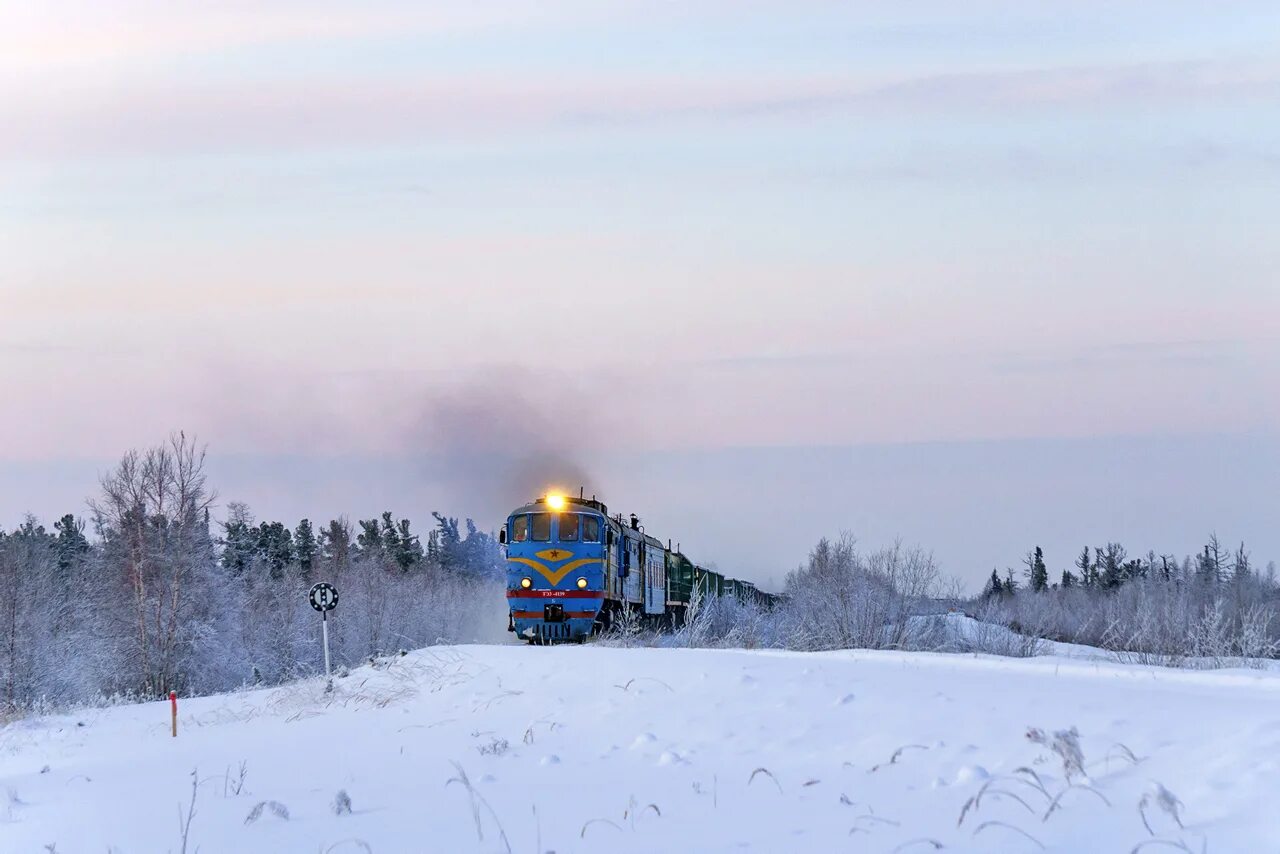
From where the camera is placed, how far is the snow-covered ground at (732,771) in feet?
26.5

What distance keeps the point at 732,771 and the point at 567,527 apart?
22.5 m

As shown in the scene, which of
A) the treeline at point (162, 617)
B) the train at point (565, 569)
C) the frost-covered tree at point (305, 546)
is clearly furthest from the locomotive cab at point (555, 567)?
the frost-covered tree at point (305, 546)

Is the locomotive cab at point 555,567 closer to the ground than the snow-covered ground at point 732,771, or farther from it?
farther from it

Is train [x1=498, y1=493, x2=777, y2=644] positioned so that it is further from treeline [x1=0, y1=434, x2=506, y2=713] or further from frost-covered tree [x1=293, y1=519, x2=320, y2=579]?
frost-covered tree [x1=293, y1=519, x2=320, y2=579]

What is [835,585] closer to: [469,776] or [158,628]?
[469,776]

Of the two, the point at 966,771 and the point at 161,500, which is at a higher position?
the point at 161,500

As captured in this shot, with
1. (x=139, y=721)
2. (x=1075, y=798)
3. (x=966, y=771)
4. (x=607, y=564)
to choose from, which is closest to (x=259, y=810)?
(x=966, y=771)

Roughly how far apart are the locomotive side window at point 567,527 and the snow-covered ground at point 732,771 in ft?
54.2

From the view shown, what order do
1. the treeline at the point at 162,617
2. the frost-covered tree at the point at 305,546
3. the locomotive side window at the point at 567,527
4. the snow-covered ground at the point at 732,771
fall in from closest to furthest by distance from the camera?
the snow-covered ground at the point at 732,771 < the locomotive side window at the point at 567,527 < the treeline at the point at 162,617 < the frost-covered tree at the point at 305,546

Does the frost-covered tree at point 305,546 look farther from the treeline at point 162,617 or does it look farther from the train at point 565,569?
the train at point 565,569

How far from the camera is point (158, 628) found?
54.5m

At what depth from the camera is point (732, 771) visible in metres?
10.2

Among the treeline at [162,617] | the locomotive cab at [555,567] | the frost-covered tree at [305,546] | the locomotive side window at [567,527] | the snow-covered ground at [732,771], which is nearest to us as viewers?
the snow-covered ground at [732,771]

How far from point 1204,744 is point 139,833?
7725 millimetres
